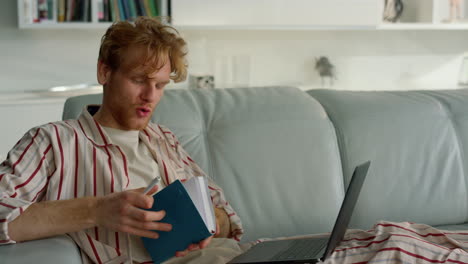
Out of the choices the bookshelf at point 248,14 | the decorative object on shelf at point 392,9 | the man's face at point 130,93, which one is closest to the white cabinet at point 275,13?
the bookshelf at point 248,14

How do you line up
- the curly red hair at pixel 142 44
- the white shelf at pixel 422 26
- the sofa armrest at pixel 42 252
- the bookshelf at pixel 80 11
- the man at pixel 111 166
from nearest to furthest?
the sofa armrest at pixel 42 252 → the man at pixel 111 166 → the curly red hair at pixel 142 44 → the bookshelf at pixel 80 11 → the white shelf at pixel 422 26

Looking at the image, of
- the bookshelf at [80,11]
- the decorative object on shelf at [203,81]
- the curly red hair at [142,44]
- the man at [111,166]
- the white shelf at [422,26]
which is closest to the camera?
the man at [111,166]

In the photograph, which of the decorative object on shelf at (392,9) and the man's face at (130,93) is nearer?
the man's face at (130,93)

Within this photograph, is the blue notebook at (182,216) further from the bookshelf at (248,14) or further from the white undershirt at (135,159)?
the bookshelf at (248,14)

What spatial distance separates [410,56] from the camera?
4.42 metres

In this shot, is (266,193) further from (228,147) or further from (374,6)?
(374,6)

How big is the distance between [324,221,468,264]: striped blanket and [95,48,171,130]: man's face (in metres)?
0.62

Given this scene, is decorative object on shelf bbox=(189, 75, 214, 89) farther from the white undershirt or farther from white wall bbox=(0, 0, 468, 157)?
the white undershirt

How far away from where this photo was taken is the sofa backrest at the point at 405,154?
2.16 m

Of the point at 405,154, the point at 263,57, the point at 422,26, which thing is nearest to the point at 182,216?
the point at 405,154

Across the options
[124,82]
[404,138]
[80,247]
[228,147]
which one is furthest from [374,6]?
[80,247]

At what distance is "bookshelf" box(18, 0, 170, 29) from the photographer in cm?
340

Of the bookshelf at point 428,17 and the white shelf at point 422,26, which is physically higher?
the bookshelf at point 428,17

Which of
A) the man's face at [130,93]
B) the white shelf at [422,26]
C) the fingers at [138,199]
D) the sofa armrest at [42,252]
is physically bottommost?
the sofa armrest at [42,252]
